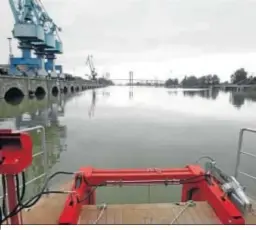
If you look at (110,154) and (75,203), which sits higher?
(75,203)

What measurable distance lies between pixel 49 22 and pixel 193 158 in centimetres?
3927

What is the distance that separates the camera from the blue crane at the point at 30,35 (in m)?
30.5

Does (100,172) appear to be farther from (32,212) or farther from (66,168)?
(66,168)

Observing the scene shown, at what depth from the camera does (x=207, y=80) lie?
8231 cm

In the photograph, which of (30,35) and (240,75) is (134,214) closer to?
(30,35)

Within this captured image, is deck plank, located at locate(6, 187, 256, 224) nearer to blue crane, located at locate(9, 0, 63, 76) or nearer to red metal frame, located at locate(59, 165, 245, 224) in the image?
red metal frame, located at locate(59, 165, 245, 224)

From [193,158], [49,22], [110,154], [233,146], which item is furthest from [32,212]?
[49,22]

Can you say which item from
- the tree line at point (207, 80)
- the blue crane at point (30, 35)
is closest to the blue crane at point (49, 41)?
the blue crane at point (30, 35)

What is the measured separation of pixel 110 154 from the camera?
253 inches

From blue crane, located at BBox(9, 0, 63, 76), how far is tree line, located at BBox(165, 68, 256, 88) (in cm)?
5071

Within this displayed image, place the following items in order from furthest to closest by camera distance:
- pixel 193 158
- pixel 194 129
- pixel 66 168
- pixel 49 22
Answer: pixel 49 22
pixel 194 129
pixel 193 158
pixel 66 168

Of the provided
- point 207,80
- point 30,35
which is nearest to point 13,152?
point 30,35

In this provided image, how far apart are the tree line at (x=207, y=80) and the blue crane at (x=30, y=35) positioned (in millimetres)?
50708

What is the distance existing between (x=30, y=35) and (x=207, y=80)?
209 ft
